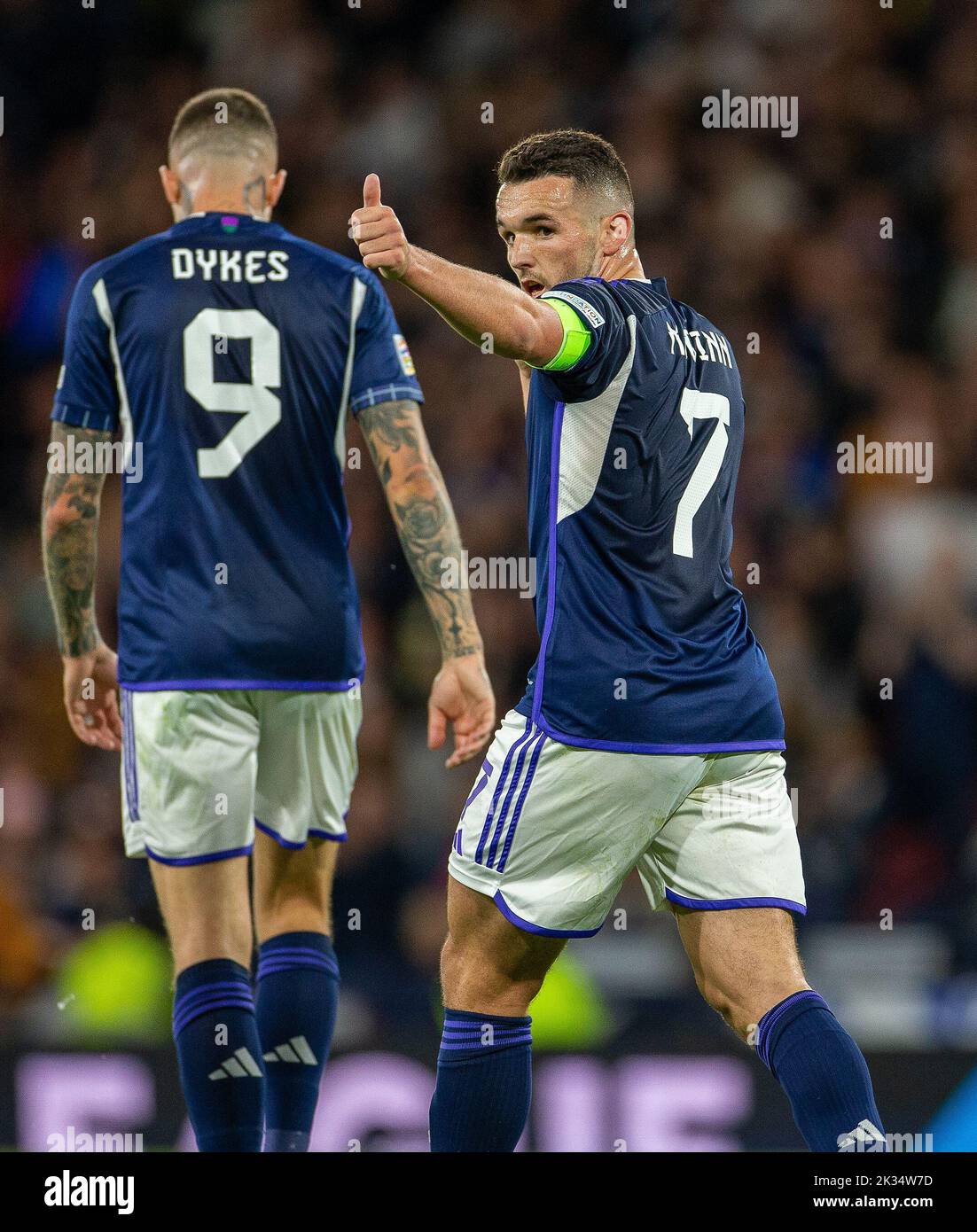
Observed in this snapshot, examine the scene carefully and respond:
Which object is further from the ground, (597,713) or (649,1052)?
(597,713)

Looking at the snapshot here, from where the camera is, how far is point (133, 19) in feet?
29.7

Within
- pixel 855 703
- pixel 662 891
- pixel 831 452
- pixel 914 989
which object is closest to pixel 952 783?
pixel 855 703

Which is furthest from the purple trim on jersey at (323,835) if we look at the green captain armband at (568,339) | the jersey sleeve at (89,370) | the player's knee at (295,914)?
the green captain armband at (568,339)

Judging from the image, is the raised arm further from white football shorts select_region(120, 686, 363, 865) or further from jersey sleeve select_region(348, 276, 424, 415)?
white football shorts select_region(120, 686, 363, 865)

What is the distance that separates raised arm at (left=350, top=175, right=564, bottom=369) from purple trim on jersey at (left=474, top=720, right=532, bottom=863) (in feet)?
2.42

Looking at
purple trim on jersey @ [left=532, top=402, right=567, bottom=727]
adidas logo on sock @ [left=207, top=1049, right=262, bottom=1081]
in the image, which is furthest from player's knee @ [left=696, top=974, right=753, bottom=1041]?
adidas logo on sock @ [left=207, top=1049, right=262, bottom=1081]

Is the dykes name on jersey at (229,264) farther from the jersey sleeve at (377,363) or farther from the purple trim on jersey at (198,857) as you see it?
the purple trim on jersey at (198,857)

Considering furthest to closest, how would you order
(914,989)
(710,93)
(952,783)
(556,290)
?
(710,93)
(952,783)
(914,989)
(556,290)

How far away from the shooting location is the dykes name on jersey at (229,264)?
3869mm

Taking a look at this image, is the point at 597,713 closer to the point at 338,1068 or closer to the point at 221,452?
the point at 221,452

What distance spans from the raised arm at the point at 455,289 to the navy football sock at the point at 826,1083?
1291 mm

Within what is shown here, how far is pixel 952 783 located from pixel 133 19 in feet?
19.0

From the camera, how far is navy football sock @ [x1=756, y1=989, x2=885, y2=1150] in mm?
3031

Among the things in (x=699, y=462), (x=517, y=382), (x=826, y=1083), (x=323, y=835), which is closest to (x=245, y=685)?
(x=323, y=835)
